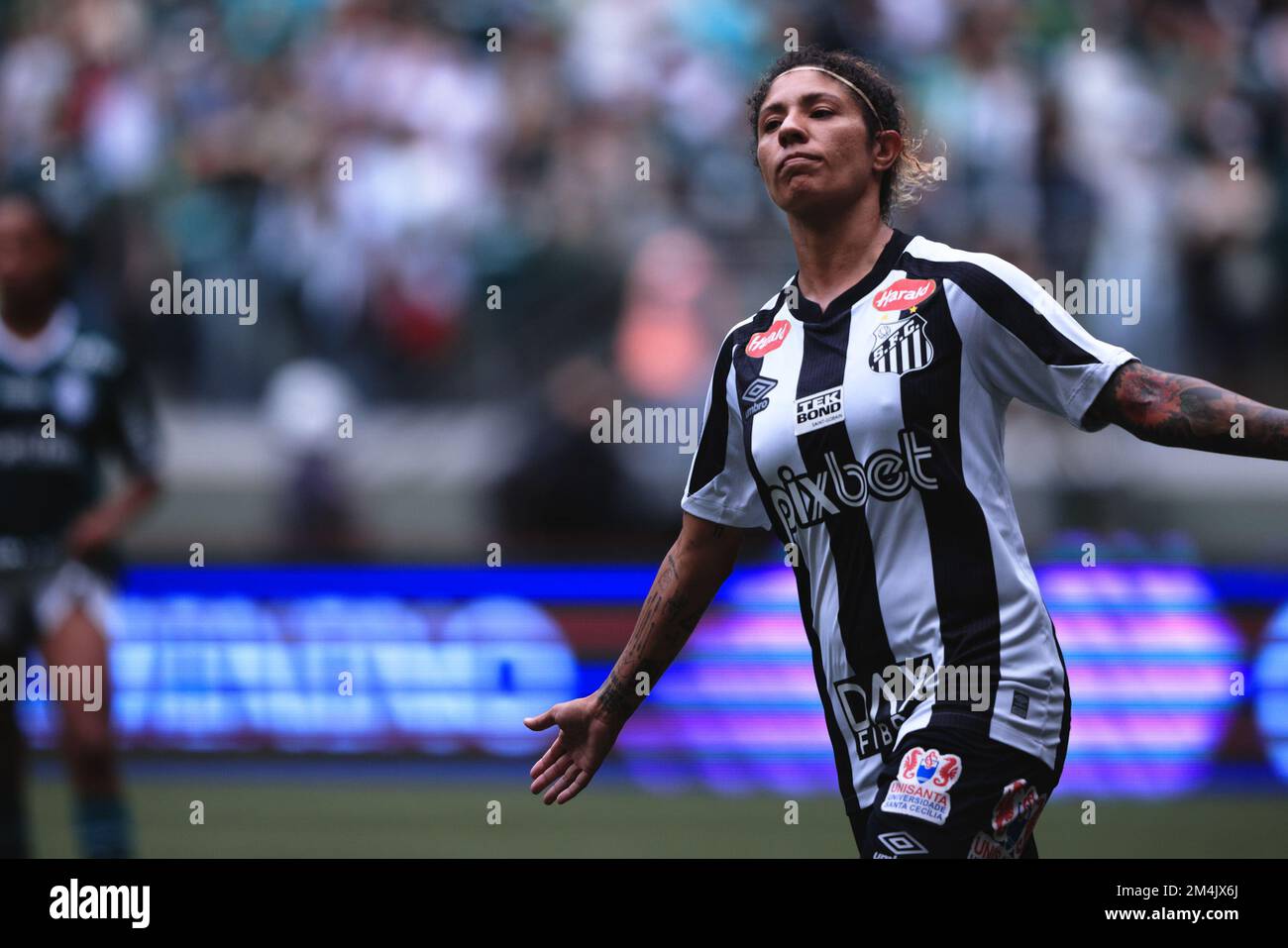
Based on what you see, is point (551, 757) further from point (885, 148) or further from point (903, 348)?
point (885, 148)

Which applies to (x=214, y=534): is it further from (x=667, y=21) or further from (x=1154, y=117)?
(x=1154, y=117)

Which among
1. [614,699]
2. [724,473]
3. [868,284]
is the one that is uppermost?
[868,284]

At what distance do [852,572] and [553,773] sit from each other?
106 centimetres

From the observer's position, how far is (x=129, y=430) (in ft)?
26.5

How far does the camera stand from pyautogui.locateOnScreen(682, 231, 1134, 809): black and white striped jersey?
3.96m

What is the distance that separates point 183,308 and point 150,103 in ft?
7.61

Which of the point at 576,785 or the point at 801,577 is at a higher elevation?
the point at 801,577

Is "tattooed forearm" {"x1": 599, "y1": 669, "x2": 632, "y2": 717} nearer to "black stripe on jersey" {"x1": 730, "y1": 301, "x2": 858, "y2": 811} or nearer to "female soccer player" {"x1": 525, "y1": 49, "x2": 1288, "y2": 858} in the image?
"female soccer player" {"x1": 525, "y1": 49, "x2": 1288, "y2": 858}

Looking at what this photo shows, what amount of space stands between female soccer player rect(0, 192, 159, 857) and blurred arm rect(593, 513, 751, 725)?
364cm

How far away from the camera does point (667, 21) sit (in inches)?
488

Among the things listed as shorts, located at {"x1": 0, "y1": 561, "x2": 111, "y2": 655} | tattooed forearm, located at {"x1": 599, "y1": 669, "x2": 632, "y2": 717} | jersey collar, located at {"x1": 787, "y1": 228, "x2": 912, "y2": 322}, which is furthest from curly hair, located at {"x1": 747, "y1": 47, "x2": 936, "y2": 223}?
shorts, located at {"x1": 0, "y1": 561, "x2": 111, "y2": 655}
